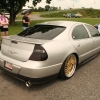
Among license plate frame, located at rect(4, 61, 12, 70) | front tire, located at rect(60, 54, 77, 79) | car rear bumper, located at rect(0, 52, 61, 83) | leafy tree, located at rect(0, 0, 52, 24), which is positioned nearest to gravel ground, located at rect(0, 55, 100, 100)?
front tire, located at rect(60, 54, 77, 79)

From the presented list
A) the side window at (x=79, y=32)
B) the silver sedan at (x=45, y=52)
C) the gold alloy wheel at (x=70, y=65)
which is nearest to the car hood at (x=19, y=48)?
the silver sedan at (x=45, y=52)

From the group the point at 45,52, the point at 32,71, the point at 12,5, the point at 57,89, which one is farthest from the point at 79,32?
the point at 12,5

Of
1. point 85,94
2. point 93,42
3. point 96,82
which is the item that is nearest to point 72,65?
point 96,82

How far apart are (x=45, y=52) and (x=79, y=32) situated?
159 cm

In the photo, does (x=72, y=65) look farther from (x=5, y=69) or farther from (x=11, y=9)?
(x=11, y=9)

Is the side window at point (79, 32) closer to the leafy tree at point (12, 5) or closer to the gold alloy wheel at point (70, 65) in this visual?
the gold alloy wheel at point (70, 65)

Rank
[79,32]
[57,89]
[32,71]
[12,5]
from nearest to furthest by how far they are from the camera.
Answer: [32,71] < [57,89] < [79,32] < [12,5]

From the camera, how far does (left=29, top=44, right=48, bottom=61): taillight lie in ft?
9.50

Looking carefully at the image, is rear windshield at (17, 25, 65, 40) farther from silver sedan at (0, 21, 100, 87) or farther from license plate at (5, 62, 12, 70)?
license plate at (5, 62, 12, 70)

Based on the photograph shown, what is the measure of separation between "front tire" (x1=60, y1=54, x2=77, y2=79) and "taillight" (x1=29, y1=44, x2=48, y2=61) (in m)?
0.65

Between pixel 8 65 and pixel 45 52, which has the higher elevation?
pixel 45 52

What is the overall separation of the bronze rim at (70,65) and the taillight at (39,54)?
30.9 inches

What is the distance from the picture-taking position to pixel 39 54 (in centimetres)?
290

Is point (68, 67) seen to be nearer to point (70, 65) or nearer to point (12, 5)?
point (70, 65)
